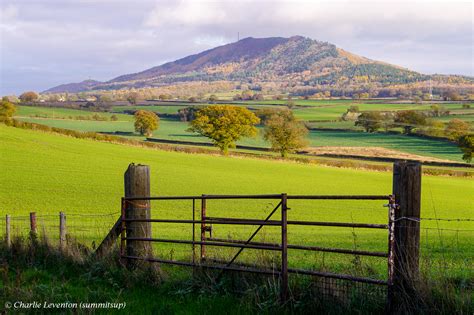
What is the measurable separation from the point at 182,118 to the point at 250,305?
124203 millimetres

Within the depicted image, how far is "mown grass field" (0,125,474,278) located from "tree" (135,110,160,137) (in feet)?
128

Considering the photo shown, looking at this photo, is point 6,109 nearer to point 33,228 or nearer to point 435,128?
point 33,228

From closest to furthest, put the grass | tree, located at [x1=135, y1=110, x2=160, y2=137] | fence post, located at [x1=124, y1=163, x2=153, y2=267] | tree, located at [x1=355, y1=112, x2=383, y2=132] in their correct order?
fence post, located at [x1=124, y1=163, x2=153, y2=267] → the grass → tree, located at [x1=135, y1=110, x2=160, y2=137] → tree, located at [x1=355, y1=112, x2=383, y2=132]

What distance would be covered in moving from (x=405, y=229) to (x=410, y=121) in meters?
106

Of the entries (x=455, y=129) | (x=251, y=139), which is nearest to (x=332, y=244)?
(x=455, y=129)

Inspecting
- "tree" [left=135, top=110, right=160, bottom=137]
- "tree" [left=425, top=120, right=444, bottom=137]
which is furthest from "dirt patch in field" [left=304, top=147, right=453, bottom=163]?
"tree" [left=135, top=110, right=160, bottom=137]

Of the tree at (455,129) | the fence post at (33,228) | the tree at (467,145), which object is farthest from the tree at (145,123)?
the fence post at (33,228)

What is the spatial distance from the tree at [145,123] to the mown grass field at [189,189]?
39162 millimetres

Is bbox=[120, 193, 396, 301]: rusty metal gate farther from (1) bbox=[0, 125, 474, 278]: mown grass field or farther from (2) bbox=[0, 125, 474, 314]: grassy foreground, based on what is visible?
(1) bbox=[0, 125, 474, 278]: mown grass field

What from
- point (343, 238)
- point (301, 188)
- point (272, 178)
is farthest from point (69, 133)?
point (343, 238)

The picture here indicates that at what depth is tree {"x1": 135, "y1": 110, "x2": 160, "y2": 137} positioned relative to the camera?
103 meters

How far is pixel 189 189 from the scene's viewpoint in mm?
41906

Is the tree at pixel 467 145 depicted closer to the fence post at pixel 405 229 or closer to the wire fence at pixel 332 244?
the wire fence at pixel 332 244

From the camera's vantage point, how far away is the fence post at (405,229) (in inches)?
269
